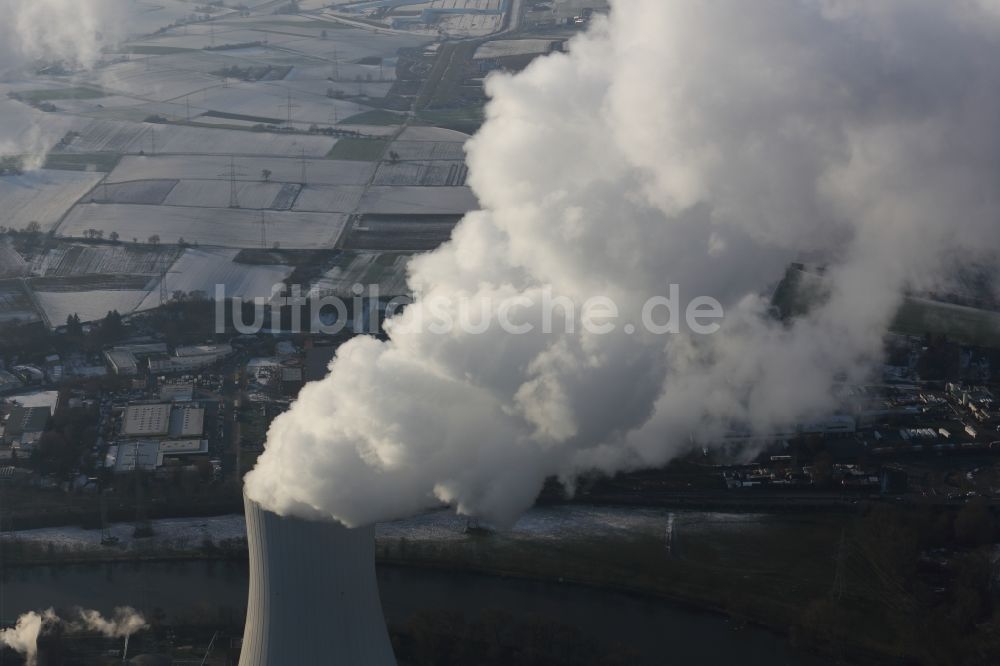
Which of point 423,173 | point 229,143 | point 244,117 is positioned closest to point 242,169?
point 229,143

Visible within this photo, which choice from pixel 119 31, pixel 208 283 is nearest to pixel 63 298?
pixel 208 283

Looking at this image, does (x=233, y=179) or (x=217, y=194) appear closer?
(x=217, y=194)

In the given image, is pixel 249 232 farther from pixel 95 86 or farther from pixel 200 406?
pixel 95 86

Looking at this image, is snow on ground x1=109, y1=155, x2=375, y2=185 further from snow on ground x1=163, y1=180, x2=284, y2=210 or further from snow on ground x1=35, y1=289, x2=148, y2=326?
snow on ground x1=35, y1=289, x2=148, y2=326

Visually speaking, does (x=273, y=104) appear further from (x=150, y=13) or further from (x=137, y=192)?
(x=150, y=13)

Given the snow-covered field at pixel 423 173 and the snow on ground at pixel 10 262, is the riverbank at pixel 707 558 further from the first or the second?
the snow-covered field at pixel 423 173

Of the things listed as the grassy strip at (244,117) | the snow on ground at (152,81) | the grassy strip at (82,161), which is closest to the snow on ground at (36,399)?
the grassy strip at (82,161)
